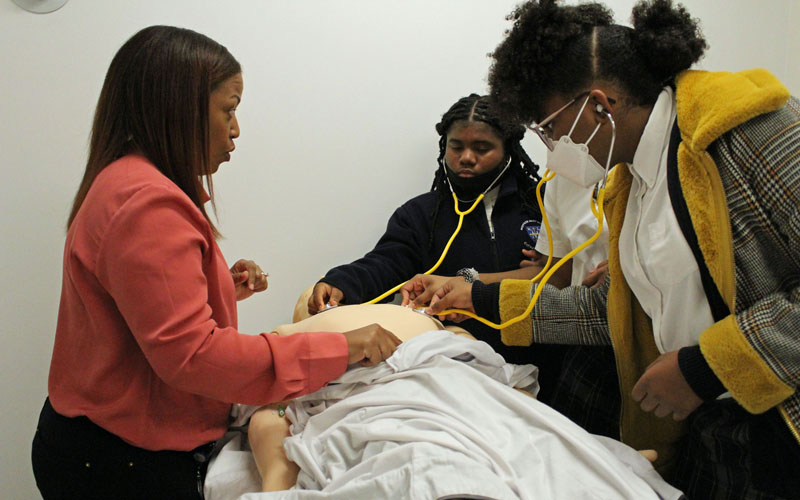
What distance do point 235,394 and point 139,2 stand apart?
126cm

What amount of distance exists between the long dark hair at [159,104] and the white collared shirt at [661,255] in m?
0.84

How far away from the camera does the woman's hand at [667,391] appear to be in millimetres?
1071

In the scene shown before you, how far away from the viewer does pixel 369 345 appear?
1.15 metres

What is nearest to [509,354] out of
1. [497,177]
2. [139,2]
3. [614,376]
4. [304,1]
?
[614,376]

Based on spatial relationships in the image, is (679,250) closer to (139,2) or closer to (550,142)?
(550,142)

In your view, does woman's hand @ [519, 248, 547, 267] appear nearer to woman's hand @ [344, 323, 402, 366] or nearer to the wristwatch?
the wristwatch

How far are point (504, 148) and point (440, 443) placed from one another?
1164 mm

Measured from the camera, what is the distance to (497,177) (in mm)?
1885

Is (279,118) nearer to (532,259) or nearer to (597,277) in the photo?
(532,259)

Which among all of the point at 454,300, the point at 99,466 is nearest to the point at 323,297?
the point at 454,300

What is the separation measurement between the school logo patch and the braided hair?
0.08ft

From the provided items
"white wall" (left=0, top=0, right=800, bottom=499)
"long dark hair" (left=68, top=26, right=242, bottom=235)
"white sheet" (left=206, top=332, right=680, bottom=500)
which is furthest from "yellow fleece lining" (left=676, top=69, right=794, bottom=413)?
"white wall" (left=0, top=0, right=800, bottom=499)

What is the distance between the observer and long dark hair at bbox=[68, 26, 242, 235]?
107cm

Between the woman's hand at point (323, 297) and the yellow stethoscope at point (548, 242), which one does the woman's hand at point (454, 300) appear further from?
the woman's hand at point (323, 297)
